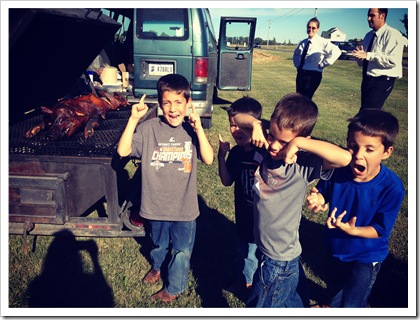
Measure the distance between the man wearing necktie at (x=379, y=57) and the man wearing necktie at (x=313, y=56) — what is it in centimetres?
178

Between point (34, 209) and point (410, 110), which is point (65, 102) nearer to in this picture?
point (34, 209)

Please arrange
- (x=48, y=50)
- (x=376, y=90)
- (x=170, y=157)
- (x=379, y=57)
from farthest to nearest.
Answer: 1. (x=376, y=90)
2. (x=379, y=57)
3. (x=48, y=50)
4. (x=170, y=157)

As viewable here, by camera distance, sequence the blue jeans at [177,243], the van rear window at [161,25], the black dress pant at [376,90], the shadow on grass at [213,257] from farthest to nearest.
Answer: the van rear window at [161,25] → the black dress pant at [376,90] → the shadow on grass at [213,257] → the blue jeans at [177,243]

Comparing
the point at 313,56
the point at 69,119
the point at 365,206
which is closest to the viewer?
the point at 365,206

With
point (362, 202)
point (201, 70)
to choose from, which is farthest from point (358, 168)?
point (201, 70)

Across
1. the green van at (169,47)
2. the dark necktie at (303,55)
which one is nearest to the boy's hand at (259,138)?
the green van at (169,47)

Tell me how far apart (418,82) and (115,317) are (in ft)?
9.61

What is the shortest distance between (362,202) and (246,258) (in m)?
1.08

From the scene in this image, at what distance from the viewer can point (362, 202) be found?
1.96 metres

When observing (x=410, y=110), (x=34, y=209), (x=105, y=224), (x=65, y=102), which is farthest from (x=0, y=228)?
(x=410, y=110)

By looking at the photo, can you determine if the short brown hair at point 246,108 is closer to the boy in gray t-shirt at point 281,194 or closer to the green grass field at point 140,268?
the boy in gray t-shirt at point 281,194

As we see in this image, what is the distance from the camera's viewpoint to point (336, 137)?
697 cm

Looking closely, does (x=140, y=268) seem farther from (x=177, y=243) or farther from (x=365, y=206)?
(x=365, y=206)

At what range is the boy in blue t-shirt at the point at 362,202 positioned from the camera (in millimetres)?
1862
